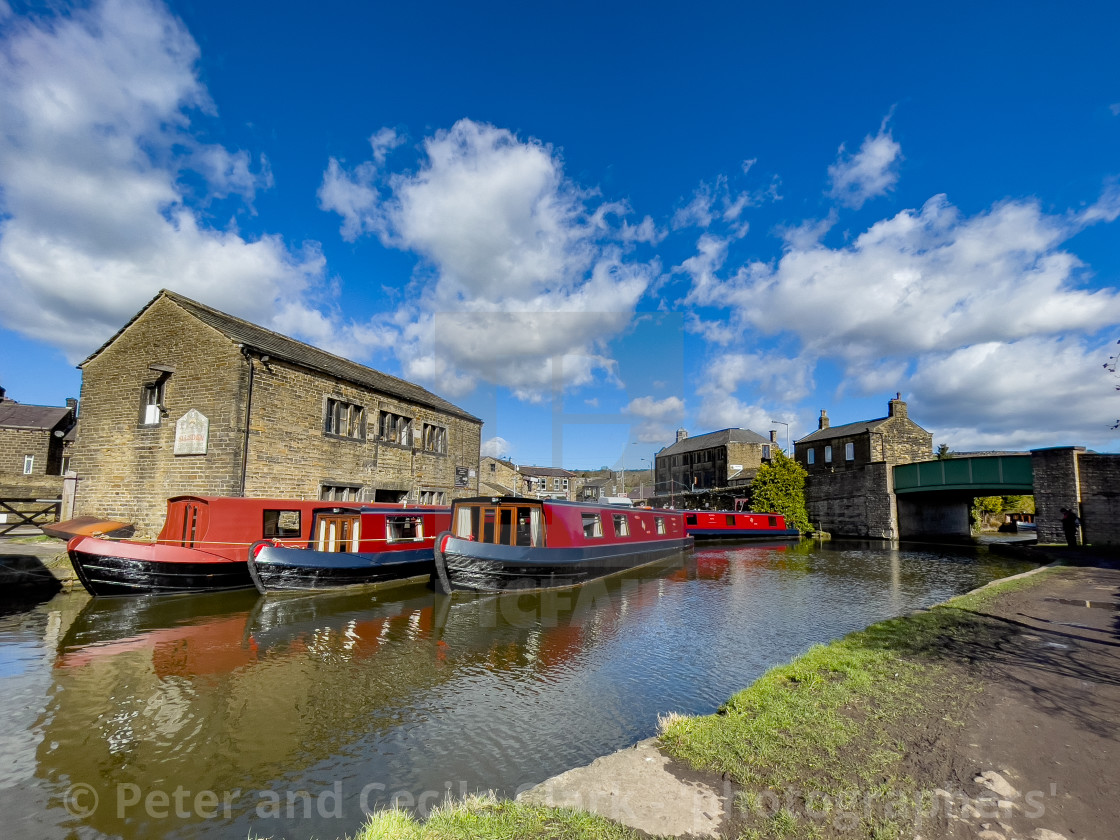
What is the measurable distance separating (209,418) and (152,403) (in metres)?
3.05

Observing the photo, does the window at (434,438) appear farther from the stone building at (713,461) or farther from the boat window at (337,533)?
the stone building at (713,461)

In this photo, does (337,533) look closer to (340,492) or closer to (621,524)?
(340,492)

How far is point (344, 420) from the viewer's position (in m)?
19.2

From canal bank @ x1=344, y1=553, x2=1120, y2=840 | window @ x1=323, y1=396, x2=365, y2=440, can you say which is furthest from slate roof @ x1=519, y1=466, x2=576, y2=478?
canal bank @ x1=344, y1=553, x2=1120, y2=840

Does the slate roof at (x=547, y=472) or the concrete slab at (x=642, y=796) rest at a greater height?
the slate roof at (x=547, y=472)

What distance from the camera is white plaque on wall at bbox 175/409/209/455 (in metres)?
15.6

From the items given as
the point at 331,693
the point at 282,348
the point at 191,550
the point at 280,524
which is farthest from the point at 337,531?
the point at 331,693

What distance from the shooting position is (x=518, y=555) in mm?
14617

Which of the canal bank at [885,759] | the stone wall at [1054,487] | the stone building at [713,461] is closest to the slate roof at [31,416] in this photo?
the canal bank at [885,759]

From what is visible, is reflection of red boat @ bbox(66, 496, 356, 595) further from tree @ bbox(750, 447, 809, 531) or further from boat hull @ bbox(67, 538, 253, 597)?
tree @ bbox(750, 447, 809, 531)

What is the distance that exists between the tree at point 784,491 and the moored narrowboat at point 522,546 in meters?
24.1

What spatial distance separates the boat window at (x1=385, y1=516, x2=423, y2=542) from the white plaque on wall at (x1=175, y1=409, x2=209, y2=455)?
5.53m

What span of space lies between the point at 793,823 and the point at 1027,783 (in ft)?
5.94

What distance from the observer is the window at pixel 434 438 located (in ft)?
77.7
